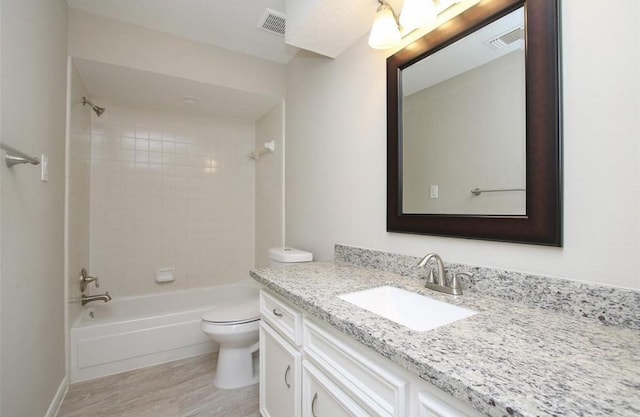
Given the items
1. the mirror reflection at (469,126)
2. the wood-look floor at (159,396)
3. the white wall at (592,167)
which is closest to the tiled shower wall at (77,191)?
the wood-look floor at (159,396)

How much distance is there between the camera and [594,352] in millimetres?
584

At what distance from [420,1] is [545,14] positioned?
1.50ft

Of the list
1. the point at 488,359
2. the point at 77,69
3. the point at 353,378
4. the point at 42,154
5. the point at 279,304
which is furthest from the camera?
the point at 77,69

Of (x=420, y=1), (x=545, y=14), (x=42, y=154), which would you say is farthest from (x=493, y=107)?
(x=42, y=154)

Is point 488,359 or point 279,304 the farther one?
point 279,304

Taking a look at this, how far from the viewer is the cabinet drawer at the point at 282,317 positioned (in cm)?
107

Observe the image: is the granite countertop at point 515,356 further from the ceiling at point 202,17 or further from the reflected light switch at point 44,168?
the ceiling at point 202,17

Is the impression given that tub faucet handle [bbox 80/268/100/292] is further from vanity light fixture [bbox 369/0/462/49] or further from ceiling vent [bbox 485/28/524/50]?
ceiling vent [bbox 485/28/524/50]

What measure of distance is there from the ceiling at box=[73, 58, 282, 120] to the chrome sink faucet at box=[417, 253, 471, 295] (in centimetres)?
205

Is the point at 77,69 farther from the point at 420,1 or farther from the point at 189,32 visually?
the point at 420,1

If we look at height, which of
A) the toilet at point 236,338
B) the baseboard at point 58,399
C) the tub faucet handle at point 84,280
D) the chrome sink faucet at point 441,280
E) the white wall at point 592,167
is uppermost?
the white wall at point 592,167

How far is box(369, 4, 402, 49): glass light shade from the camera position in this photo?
1.26m

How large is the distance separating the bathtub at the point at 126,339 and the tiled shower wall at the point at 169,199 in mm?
350

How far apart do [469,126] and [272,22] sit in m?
1.57
